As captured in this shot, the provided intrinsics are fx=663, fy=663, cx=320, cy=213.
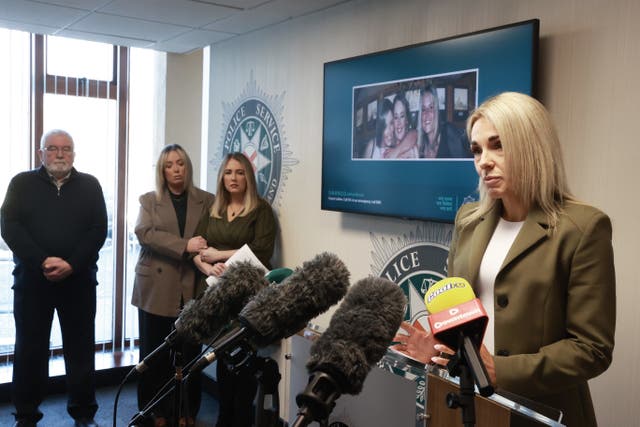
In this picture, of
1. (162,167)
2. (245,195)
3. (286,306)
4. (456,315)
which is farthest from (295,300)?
(162,167)

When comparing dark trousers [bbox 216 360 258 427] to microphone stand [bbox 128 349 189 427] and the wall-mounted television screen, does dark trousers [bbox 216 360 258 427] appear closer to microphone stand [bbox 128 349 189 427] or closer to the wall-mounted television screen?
the wall-mounted television screen

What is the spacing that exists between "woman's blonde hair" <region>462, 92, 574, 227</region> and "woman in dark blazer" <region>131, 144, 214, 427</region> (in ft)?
9.02

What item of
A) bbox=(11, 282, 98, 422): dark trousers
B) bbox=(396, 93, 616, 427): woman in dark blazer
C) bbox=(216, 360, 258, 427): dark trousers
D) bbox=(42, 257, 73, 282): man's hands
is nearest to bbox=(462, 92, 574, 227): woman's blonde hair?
bbox=(396, 93, 616, 427): woman in dark blazer

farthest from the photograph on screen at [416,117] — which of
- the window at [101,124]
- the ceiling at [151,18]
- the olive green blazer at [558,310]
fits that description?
the window at [101,124]

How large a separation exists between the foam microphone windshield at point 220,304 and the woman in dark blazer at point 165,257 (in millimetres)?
2483

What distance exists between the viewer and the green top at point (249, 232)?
13.5ft

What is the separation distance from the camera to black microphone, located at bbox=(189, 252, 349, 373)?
4.53 ft

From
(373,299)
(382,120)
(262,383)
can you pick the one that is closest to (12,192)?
(382,120)

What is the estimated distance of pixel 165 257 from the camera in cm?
424

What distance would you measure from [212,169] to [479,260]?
3.59 m

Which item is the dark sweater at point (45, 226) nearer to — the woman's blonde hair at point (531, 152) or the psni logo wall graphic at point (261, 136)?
the psni logo wall graphic at point (261, 136)

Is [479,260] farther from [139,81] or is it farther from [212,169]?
[139,81]

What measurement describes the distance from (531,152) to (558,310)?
398mm

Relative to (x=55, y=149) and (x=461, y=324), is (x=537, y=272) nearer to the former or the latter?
(x=461, y=324)
